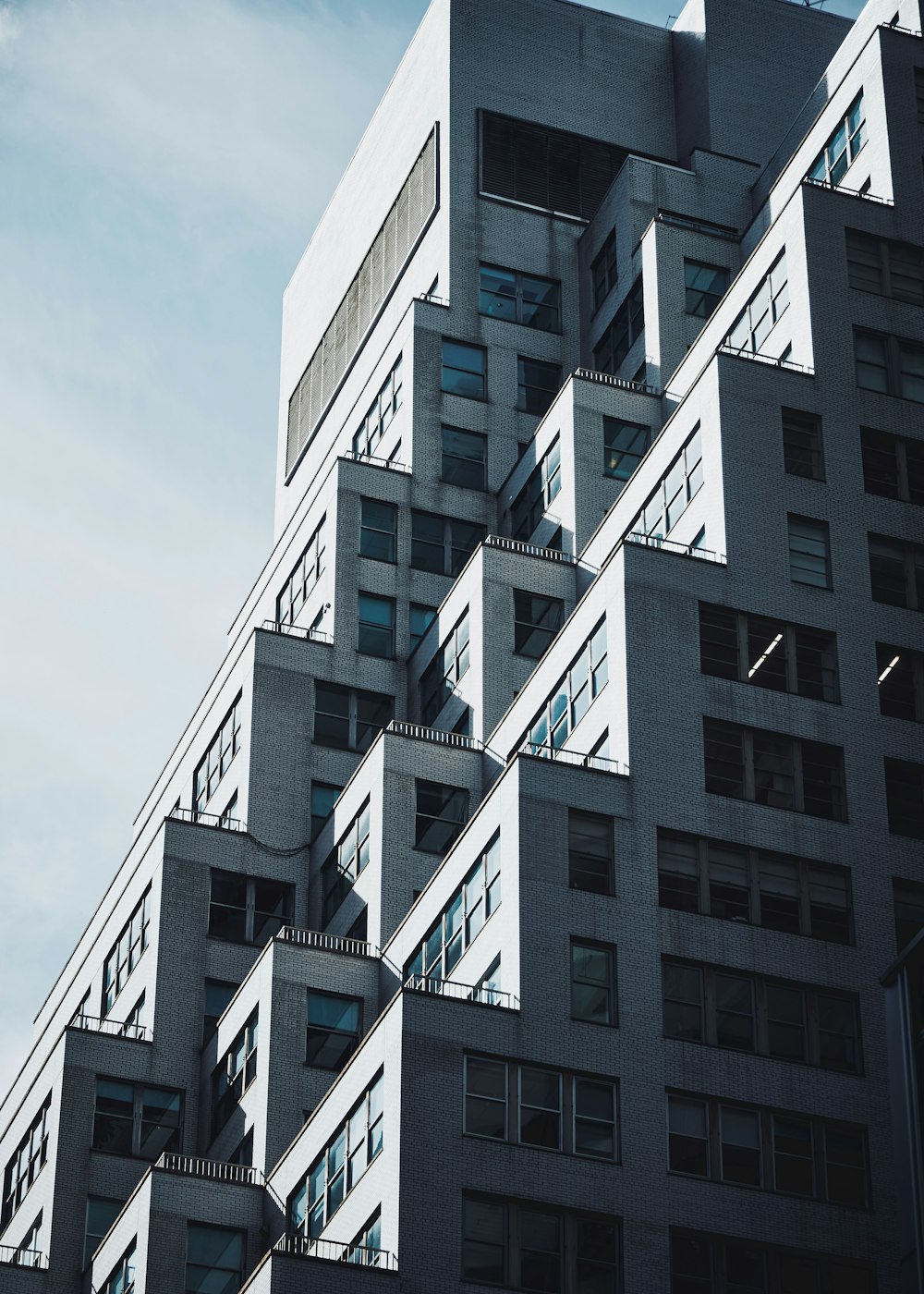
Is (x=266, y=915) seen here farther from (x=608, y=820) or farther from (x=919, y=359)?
(x=919, y=359)

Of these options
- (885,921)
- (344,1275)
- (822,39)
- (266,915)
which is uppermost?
(822,39)

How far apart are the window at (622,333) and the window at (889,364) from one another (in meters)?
20.0

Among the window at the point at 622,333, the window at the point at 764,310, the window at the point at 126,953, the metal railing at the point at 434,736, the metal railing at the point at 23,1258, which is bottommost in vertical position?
the metal railing at the point at 23,1258

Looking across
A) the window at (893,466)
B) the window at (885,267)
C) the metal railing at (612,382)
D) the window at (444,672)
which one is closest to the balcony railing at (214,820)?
the window at (444,672)

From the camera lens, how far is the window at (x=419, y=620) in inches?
3332

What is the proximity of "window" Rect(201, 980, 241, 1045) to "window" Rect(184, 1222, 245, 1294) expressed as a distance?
13881mm

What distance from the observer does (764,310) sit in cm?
7119

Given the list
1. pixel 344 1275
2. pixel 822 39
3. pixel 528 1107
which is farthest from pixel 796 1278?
pixel 822 39

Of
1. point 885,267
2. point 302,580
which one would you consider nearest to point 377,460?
point 302,580

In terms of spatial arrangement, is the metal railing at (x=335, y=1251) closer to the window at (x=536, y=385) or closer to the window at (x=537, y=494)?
the window at (x=537, y=494)

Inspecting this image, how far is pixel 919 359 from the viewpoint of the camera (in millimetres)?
68938

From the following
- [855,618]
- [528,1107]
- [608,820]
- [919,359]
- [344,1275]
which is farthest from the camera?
[919,359]

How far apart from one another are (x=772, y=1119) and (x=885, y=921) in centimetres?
662

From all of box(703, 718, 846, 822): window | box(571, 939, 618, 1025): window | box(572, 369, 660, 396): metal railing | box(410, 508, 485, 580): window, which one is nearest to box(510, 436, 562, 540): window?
box(410, 508, 485, 580): window
